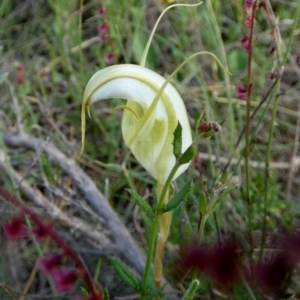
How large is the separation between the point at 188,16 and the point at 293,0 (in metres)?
0.41

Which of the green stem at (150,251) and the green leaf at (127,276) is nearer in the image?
the green stem at (150,251)

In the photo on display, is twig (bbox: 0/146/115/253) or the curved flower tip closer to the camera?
the curved flower tip

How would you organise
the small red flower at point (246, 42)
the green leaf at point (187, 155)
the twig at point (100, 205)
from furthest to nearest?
the twig at point (100, 205) < the small red flower at point (246, 42) < the green leaf at point (187, 155)

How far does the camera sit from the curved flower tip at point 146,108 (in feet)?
2.83

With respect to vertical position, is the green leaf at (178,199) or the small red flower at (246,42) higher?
the small red flower at (246,42)

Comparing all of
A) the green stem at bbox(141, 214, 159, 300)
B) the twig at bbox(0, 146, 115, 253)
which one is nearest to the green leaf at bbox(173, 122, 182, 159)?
the green stem at bbox(141, 214, 159, 300)

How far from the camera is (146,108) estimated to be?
90 centimetres

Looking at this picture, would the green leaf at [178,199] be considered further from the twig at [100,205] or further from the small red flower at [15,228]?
the twig at [100,205]

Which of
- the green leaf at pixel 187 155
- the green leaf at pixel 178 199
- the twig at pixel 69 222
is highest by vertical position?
the green leaf at pixel 187 155

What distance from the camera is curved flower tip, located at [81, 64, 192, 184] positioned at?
86 centimetres

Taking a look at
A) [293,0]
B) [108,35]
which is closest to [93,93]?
[108,35]

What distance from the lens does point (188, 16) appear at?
219cm

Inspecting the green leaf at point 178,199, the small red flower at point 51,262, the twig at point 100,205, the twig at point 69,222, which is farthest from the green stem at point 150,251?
the twig at point 69,222

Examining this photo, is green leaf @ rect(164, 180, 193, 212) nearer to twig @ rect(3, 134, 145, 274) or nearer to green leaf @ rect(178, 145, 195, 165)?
green leaf @ rect(178, 145, 195, 165)
